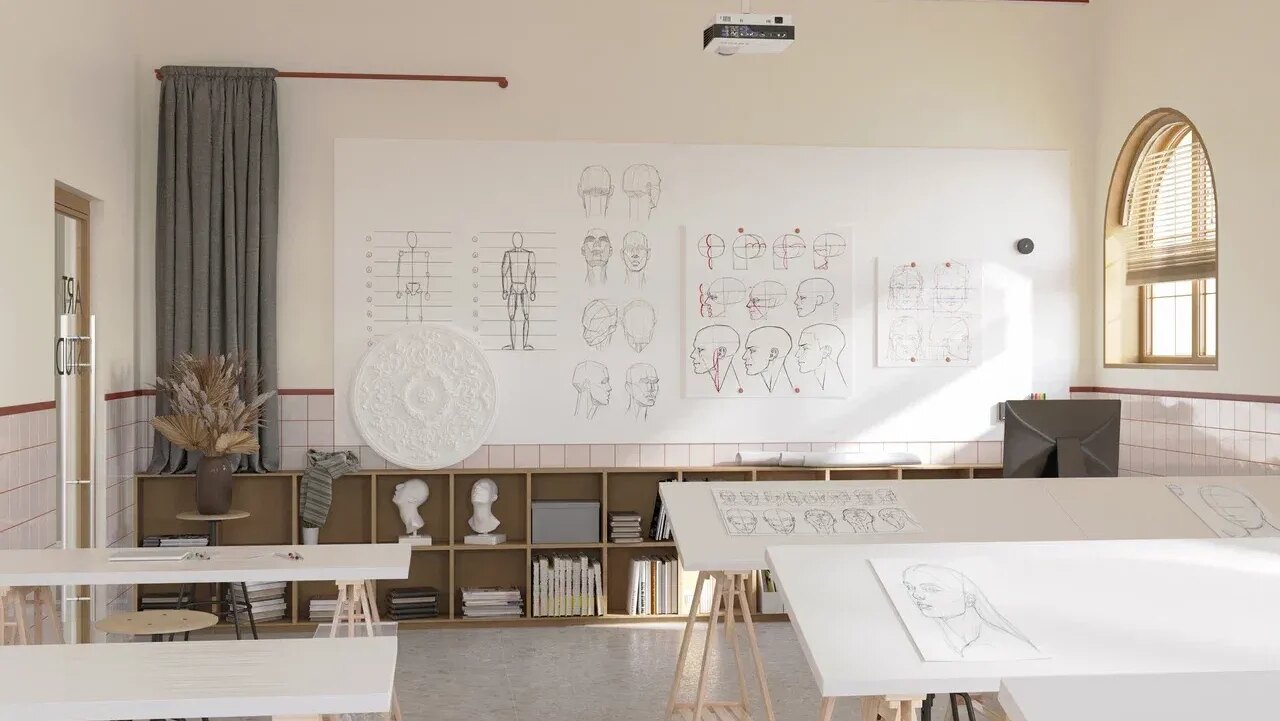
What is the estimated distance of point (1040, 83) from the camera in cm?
700

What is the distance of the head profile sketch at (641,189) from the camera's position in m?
6.70

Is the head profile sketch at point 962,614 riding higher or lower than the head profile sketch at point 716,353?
lower

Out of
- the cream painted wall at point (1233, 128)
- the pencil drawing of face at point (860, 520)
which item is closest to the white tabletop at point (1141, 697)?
the pencil drawing of face at point (860, 520)

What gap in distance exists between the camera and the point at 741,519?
428 cm

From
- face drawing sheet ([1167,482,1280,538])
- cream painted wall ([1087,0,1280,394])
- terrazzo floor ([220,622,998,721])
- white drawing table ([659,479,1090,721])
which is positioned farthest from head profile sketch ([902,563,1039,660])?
cream painted wall ([1087,0,1280,394])

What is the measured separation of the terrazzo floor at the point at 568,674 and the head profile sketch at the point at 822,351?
54.8 inches

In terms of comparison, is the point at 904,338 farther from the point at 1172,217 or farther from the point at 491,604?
the point at 491,604

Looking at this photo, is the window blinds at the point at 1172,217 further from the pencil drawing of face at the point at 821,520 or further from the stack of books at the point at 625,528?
the stack of books at the point at 625,528

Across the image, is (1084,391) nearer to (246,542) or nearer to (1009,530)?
(1009,530)

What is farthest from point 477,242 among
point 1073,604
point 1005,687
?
point 1005,687

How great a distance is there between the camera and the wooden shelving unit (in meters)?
6.49

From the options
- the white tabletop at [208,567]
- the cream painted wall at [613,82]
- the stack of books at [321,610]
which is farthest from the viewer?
the cream painted wall at [613,82]

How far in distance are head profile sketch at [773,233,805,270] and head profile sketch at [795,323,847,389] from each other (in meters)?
0.39

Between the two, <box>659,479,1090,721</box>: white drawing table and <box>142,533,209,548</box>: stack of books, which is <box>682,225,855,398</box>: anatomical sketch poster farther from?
<box>142,533,209,548</box>: stack of books
